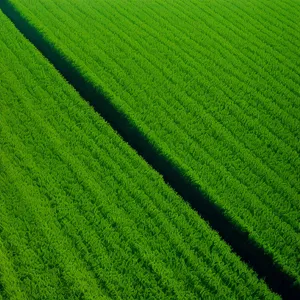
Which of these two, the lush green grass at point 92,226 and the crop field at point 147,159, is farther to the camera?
the crop field at point 147,159

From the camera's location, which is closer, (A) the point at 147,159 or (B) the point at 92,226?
(B) the point at 92,226

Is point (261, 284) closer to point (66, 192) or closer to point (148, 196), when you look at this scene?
point (148, 196)

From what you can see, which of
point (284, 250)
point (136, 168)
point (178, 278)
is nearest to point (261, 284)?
point (284, 250)

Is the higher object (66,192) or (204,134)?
(204,134)

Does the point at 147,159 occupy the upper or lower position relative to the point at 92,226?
upper

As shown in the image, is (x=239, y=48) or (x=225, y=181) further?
(x=239, y=48)
